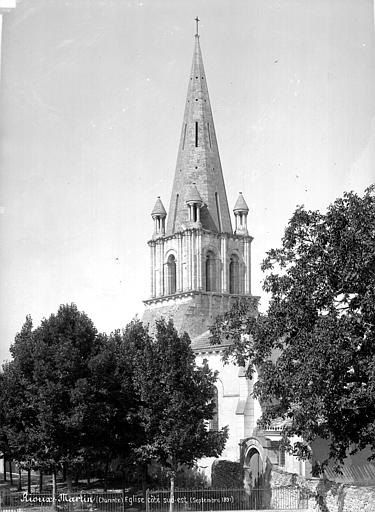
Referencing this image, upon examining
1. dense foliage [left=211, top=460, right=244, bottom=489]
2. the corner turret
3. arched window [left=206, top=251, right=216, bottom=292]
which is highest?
the corner turret

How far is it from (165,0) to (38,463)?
69.1 feet

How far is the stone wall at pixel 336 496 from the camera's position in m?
28.7

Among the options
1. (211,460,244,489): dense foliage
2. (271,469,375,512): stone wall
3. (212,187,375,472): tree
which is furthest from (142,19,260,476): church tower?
(212,187,375,472): tree

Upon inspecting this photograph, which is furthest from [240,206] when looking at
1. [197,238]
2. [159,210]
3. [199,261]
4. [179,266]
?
[179,266]

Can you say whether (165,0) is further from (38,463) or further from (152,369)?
(38,463)

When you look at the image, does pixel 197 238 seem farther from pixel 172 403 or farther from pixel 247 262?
pixel 172 403

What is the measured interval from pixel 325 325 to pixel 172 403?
1512 centimetres

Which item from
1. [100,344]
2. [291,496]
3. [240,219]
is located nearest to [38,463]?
[100,344]

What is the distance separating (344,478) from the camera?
4053cm

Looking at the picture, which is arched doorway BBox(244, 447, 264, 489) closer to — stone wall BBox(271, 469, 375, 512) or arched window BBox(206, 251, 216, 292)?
stone wall BBox(271, 469, 375, 512)

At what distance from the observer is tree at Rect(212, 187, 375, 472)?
25156mm

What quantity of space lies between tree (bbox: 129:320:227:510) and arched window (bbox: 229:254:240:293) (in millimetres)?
27669

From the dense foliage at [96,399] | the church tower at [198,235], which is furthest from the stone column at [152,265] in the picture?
the dense foliage at [96,399]

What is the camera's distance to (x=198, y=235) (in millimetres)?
67562
